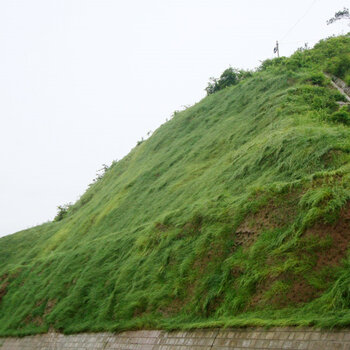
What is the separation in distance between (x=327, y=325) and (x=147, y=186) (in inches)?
495

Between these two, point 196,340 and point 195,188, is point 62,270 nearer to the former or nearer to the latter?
point 195,188

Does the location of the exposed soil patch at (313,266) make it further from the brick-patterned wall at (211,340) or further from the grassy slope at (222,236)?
the brick-patterned wall at (211,340)

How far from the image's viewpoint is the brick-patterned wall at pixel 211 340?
503 centimetres

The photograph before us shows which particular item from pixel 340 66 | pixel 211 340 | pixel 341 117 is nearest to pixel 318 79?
pixel 340 66

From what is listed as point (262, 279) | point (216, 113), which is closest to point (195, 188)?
point (262, 279)

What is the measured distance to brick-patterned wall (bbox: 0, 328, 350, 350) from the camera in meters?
5.03

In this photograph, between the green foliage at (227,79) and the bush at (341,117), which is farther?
the green foliage at (227,79)

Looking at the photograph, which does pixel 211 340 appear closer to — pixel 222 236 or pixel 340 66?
pixel 222 236

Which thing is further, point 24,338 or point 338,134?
point 24,338

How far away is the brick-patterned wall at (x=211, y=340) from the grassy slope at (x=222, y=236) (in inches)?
6.9

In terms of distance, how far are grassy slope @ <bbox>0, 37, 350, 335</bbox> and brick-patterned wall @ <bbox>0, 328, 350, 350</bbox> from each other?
0.17m

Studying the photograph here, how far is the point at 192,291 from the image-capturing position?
8398mm

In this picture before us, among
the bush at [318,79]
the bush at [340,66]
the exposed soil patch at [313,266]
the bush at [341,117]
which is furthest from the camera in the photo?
the bush at [340,66]

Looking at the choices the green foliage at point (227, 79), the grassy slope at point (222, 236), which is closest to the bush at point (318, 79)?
the grassy slope at point (222, 236)
